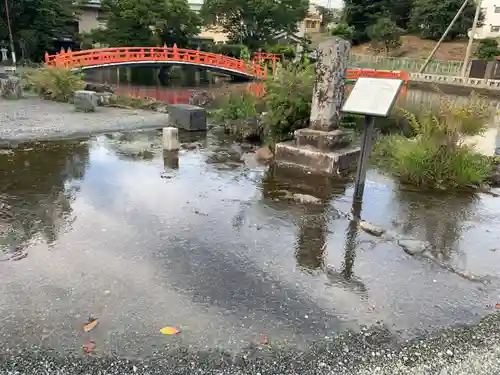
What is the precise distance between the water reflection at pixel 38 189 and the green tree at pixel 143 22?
20.6 metres

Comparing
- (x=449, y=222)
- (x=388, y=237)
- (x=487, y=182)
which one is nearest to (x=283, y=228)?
(x=388, y=237)

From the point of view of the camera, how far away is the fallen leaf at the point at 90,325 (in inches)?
109

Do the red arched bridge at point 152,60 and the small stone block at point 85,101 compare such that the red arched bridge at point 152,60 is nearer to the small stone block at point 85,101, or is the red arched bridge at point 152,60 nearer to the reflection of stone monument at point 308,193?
the small stone block at point 85,101

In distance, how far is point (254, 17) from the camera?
104 feet

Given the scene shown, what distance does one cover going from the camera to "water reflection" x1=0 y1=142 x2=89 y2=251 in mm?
4211

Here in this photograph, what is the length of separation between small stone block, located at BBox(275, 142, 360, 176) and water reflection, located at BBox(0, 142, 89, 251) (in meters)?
3.05

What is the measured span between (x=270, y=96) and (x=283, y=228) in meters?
3.38

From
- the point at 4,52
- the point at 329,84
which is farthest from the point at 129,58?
the point at 329,84

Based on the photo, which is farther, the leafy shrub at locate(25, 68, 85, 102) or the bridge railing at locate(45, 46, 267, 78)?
the bridge railing at locate(45, 46, 267, 78)

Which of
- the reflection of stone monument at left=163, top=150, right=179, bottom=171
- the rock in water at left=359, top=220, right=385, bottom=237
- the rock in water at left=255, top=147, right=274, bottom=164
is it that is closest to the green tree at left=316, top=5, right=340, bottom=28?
the rock in water at left=255, top=147, right=274, bottom=164

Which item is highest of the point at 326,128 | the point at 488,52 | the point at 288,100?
the point at 488,52

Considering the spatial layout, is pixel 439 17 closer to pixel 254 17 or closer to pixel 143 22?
pixel 254 17

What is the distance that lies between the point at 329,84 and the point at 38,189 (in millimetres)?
4259

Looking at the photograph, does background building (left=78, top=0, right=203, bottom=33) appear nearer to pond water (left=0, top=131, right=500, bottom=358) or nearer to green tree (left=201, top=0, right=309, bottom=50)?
green tree (left=201, top=0, right=309, bottom=50)
